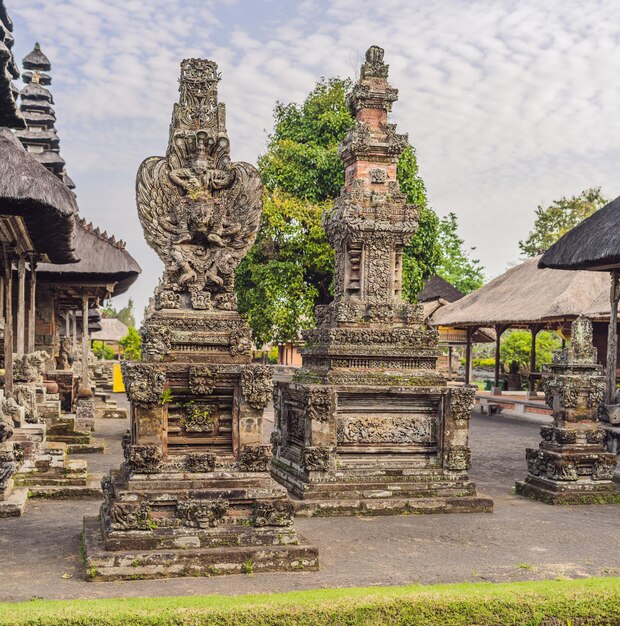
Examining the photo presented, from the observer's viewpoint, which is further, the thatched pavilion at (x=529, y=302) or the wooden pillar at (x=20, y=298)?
the thatched pavilion at (x=529, y=302)

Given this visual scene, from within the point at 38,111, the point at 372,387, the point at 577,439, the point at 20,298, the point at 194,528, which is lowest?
the point at 194,528

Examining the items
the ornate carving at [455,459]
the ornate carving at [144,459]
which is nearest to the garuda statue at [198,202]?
the ornate carving at [144,459]

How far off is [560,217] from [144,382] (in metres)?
39.1

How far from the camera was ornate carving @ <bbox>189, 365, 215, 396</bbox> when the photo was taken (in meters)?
7.06

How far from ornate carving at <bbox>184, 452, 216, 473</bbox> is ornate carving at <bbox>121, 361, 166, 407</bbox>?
578mm

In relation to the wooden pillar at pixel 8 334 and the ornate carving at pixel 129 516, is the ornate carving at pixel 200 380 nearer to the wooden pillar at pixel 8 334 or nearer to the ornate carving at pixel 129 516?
the ornate carving at pixel 129 516

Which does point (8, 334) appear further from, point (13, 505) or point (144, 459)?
point (144, 459)

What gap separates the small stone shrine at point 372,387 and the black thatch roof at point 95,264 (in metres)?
7.73

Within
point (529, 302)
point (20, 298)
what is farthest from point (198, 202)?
point (529, 302)

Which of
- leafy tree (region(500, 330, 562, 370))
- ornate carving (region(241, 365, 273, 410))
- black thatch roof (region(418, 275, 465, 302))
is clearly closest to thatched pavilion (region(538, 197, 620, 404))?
ornate carving (region(241, 365, 273, 410))

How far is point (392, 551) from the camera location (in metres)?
7.54

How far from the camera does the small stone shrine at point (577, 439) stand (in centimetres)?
1012

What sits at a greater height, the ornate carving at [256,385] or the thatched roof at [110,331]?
the thatched roof at [110,331]

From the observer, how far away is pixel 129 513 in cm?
643
